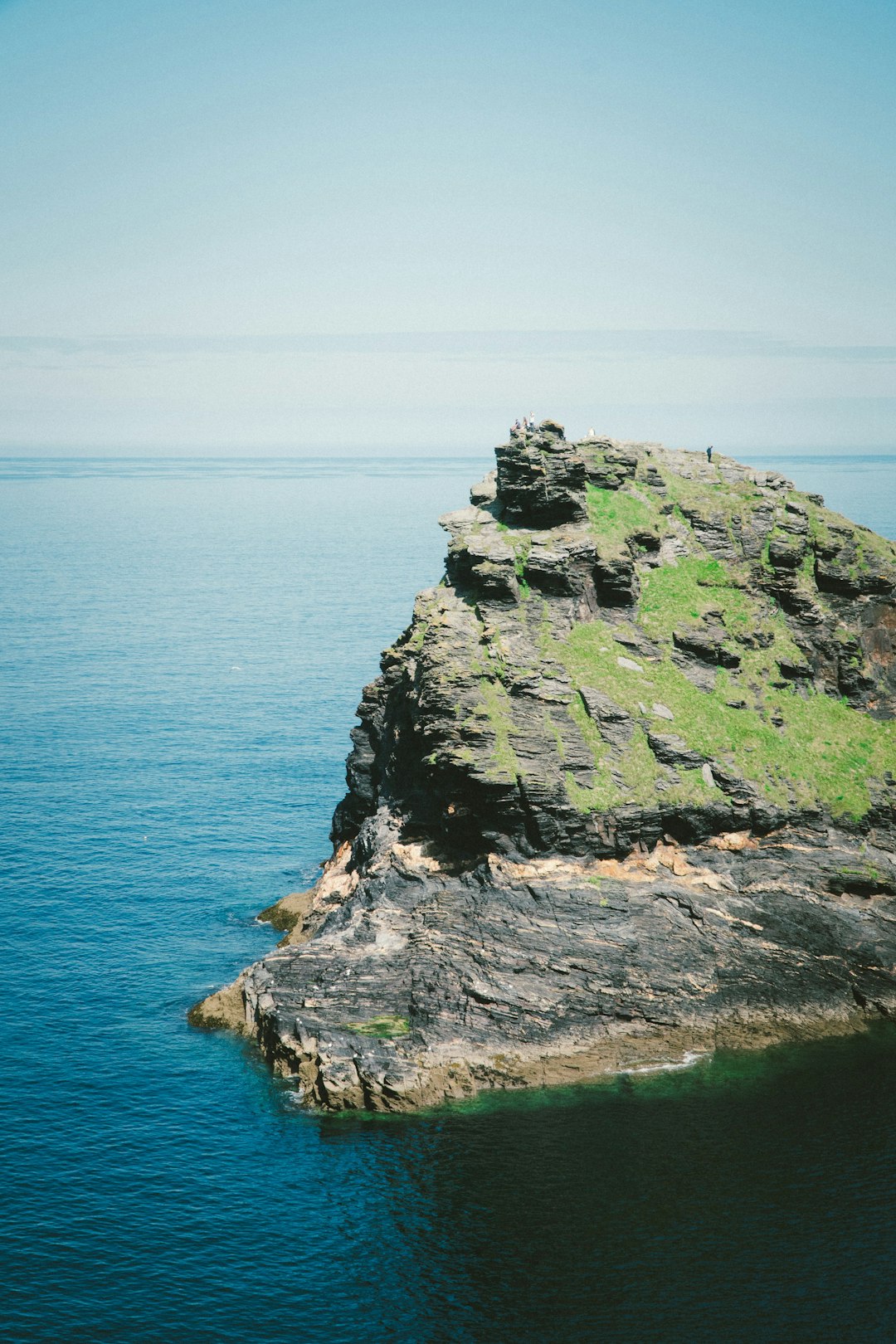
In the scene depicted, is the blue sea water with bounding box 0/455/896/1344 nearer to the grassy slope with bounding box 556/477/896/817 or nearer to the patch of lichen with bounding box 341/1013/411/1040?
the patch of lichen with bounding box 341/1013/411/1040

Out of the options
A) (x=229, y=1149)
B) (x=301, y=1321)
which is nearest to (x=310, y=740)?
(x=229, y=1149)

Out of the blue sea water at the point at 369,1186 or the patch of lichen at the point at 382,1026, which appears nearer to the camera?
the blue sea water at the point at 369,1186

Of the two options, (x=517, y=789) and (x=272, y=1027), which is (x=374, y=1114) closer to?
(x=272, y=1027)

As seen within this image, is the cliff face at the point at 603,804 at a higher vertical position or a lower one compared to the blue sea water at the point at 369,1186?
higher

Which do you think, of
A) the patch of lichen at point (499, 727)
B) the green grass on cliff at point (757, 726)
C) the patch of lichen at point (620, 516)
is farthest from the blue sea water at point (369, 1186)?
the patch of lichen at point (620, 516)

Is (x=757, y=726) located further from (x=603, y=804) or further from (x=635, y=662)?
(x=603, y=804)

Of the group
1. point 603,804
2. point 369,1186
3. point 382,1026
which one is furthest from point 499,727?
point 369,1186

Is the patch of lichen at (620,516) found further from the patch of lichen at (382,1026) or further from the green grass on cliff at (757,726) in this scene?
the patch of lichen at (382,1026)

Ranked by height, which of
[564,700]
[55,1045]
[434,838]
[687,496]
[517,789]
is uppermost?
[687,496]

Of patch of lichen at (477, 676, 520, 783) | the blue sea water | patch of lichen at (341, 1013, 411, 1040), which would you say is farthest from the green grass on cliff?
patch of lichen at (341, 1013, 411, 1040)
